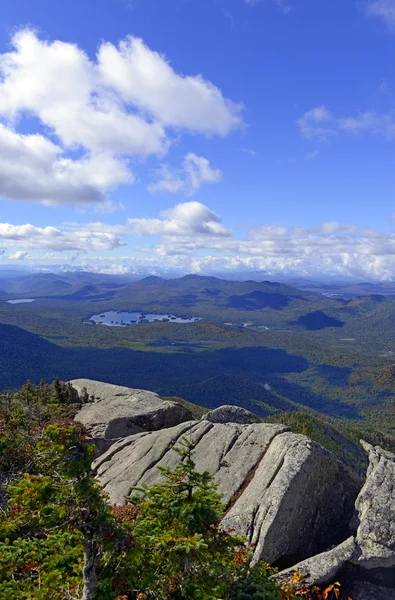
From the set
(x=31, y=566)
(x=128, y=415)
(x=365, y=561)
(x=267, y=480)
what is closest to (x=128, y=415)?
(x=128, y=415)

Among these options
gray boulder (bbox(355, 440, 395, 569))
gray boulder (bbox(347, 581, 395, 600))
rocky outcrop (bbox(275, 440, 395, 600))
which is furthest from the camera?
gray boulder (bbox(355, 440, 395, 569))

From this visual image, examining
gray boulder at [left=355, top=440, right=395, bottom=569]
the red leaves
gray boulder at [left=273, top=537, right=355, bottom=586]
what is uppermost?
the red leaves

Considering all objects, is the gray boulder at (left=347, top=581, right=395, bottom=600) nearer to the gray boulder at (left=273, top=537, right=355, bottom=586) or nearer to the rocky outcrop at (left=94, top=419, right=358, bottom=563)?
the gray boulder at (left=273, top=537, right=355, bottom=586)

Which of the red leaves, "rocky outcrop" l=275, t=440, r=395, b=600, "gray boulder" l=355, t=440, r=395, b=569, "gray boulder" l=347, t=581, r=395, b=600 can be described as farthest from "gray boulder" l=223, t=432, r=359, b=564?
the red leaves

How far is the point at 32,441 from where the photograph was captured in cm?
3456

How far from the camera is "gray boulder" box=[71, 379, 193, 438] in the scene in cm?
4409

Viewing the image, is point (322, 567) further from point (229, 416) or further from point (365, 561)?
point (229, 416)

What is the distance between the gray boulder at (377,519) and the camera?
21984mm

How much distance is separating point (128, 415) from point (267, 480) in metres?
24.1

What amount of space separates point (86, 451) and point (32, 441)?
27712mm

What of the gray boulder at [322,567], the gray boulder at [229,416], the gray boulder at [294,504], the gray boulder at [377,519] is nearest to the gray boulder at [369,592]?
the gray boulder at [377,519]

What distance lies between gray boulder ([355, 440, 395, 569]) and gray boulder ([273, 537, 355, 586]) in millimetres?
838

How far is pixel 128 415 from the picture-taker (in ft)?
A: 152

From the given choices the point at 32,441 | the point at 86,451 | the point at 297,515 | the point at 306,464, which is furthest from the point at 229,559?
the point at 32,441
